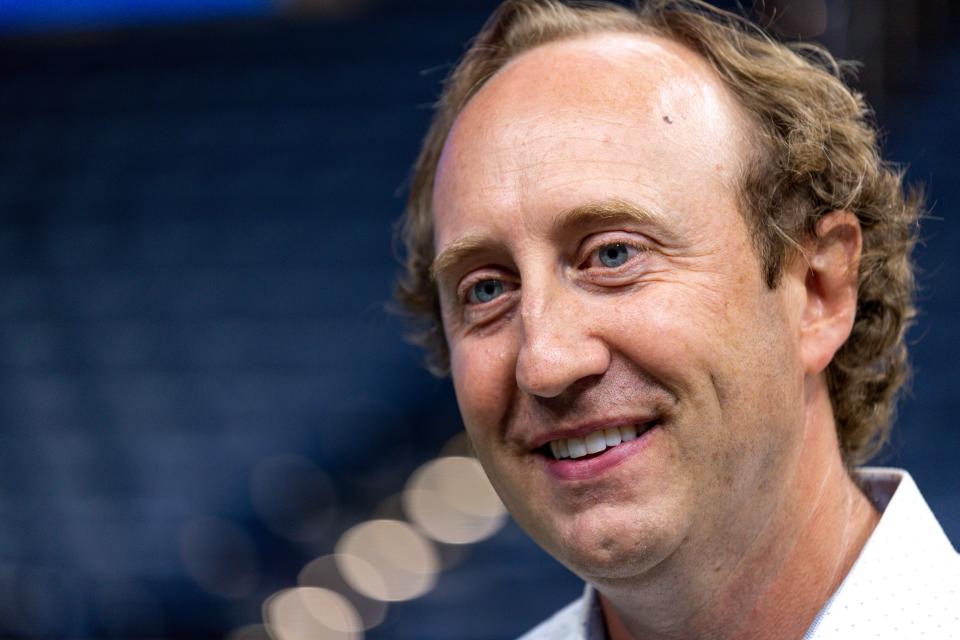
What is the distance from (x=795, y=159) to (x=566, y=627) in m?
0.75

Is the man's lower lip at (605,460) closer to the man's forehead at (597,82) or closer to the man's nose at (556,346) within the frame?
the man's nose at (556,346)

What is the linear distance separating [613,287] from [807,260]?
11.7 inches

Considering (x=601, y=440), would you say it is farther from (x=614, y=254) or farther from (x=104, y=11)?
(x=104, y=11)

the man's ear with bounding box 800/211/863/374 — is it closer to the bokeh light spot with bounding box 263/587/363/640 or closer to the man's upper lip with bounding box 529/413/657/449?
the man's upper lip with bounding box 529/413/657/449

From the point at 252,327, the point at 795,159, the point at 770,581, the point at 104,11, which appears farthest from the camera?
the point at 104,11

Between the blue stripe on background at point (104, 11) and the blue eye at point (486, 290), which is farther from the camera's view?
the blue stripe on background at point (104, 11)

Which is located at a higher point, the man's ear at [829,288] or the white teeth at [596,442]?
the man's ear at [829,288]

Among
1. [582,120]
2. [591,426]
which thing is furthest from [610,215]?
[591,426]

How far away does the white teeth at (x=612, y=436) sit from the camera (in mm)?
1339

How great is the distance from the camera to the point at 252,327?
6.21m

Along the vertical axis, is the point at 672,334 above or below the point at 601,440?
above

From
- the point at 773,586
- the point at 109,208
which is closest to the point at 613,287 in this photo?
the point at 773,586

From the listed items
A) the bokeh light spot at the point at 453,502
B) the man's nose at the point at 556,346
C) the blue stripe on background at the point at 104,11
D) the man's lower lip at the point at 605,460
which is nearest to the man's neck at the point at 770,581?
the man's lower lip at the point at 605,460

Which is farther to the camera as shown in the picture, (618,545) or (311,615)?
(311,615)
